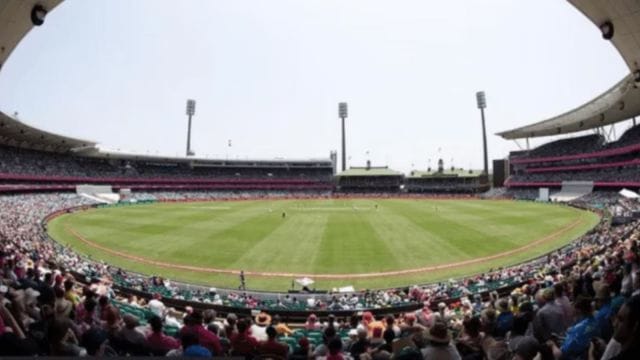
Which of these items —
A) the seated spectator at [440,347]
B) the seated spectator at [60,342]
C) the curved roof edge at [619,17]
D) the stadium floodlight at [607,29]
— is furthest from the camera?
the stadium floodlight at [607,29]

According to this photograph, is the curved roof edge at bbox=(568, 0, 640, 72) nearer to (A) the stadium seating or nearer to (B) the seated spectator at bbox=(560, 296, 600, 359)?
(B) the seated spectator at bbox=(560, 296, 600, 359)

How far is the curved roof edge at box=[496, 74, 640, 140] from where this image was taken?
44.4 m

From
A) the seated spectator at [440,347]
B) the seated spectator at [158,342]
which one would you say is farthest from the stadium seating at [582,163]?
the seated spectator at [158,342]

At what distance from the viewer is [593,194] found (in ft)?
225

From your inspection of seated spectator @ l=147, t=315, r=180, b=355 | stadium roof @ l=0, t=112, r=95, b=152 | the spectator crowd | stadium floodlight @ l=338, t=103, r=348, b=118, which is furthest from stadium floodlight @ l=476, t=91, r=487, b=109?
seated spectator @ l=147, t=315, r=180, b=355

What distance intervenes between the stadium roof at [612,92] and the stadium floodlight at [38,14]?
11.0 m

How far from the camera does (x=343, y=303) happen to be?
60.1ft

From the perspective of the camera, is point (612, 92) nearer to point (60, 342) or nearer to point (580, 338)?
point (580, 338)

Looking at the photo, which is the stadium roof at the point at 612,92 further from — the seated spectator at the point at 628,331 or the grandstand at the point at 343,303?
the seated spectator at the point at 628,331

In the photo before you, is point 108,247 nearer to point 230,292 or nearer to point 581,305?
point 230,292

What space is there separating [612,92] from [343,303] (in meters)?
43.6

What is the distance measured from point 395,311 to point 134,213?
168 feet

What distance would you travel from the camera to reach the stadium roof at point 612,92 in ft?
28.6

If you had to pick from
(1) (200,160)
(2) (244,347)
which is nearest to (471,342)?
(2) (244,347)
